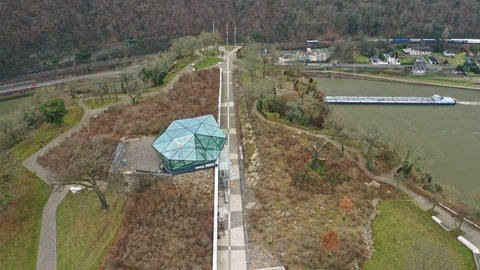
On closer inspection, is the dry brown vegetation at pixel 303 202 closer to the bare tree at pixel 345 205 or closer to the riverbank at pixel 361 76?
the bare tree at pixel 345 205

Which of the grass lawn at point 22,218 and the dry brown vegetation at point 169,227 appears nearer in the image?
the dry brown vegetation at point 169,227

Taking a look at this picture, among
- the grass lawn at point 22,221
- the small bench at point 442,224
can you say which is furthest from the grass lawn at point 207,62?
the small bench at point 442,224

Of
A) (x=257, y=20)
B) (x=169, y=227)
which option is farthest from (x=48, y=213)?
(x=257, y=20)

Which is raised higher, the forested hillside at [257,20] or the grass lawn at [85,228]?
the forested hillside at [257,20]

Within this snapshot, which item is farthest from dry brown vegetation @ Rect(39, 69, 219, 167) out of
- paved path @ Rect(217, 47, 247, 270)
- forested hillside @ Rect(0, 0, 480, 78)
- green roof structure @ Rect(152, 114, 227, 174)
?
forested hillside @ Rect(0, 0, 480, 78)

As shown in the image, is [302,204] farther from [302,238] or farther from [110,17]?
[110,17]

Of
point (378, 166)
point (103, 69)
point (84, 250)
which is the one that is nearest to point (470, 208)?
point (378, 166)
